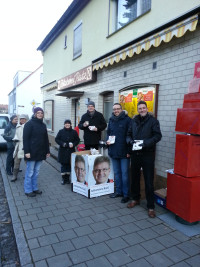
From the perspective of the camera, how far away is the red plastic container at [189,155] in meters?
3.19

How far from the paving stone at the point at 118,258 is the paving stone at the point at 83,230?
0.60 metres

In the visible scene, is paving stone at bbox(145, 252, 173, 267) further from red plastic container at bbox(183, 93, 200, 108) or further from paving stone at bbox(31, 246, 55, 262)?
red plastic container at bbox(183, 93, 200, 108)

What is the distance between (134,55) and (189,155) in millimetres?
3305

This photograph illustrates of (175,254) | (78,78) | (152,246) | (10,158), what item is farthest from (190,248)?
(78,78)

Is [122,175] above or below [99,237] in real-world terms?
above

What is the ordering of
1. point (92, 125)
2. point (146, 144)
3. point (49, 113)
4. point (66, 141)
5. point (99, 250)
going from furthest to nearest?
Answer: point (49, 113) < point (66, 141) < point (92, 125) < point (146, 144) < point (99, 250)

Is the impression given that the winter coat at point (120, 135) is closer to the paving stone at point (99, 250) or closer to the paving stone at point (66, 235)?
the paving stone at point (66, 235)

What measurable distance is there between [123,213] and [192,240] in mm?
1214

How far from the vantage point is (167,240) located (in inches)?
118

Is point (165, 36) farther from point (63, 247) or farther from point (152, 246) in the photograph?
point (63, 247)

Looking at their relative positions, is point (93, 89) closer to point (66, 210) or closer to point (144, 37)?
point (144, 37)

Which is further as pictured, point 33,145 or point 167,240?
point 33,145

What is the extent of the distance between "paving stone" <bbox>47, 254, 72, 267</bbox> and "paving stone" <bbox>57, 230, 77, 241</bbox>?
38 centimetres

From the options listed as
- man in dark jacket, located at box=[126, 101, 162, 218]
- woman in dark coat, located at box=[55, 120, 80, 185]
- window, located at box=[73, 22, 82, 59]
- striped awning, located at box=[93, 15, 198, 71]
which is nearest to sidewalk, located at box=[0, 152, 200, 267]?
man in dark jacket, located at box=[126, 101, 162, 218]
